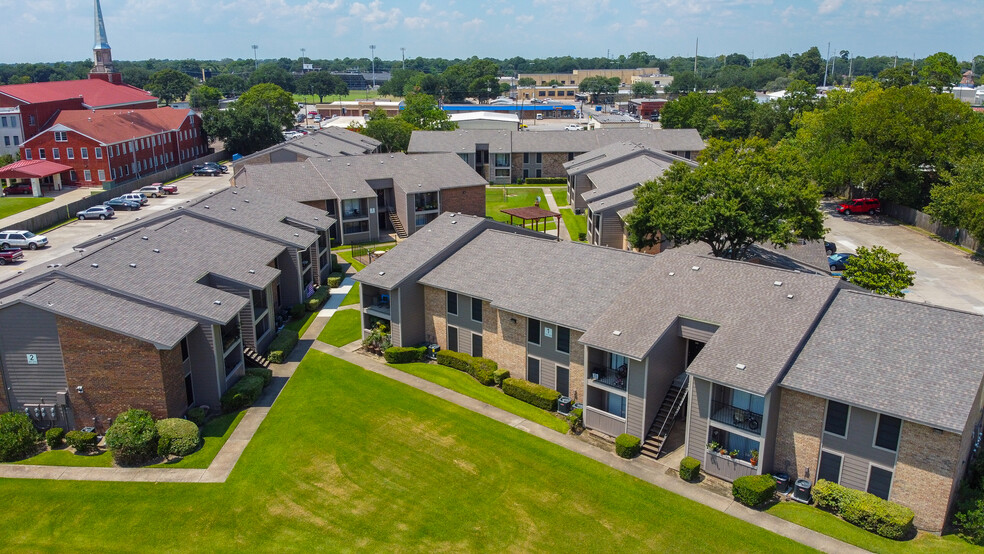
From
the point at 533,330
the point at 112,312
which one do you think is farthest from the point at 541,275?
the point at 112,312

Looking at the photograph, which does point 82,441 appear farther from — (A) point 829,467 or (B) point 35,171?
(B) point 35,171

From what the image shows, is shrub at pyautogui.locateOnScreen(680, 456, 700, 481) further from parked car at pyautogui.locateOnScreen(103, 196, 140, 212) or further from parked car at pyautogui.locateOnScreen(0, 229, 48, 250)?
parked car at pyautogui.locateOnScreen(103, 196, 140, 212)

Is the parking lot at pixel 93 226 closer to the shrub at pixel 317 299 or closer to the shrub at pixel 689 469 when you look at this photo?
the shrub at pixel 317 299

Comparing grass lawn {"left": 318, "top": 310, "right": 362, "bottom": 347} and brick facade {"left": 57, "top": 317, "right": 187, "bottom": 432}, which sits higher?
brick facade {"left": 57, "top": 317, "right": 187, "bottom": 432}

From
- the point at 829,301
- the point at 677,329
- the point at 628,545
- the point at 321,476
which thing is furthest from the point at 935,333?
the point at 321,476

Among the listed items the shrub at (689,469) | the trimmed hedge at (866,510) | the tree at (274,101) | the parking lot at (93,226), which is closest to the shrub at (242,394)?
the shrub at (689,469)

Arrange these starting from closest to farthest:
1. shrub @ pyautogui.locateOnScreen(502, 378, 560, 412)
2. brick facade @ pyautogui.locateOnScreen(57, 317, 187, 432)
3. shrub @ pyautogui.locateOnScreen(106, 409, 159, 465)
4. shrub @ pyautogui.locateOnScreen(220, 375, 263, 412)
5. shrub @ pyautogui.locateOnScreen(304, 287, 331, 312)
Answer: shrub @ pyautogui.locateOnScreen(106, 409, 159, 465) → brick facade @ pyautogui.locateOnScreen(57, 317, 187, 432) → shrub @ pyautogui.locateOnScreen(220, 375, 263, 412) → shrub @ pyautogui.locateOnScreen(502, 378, 560, 412) → shrub @ pyautogui.locateOnScreen(304, 287, 331, 312)

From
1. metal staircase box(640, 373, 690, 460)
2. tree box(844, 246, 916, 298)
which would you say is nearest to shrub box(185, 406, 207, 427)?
metal staircase box(640, 373, 690, 460)
